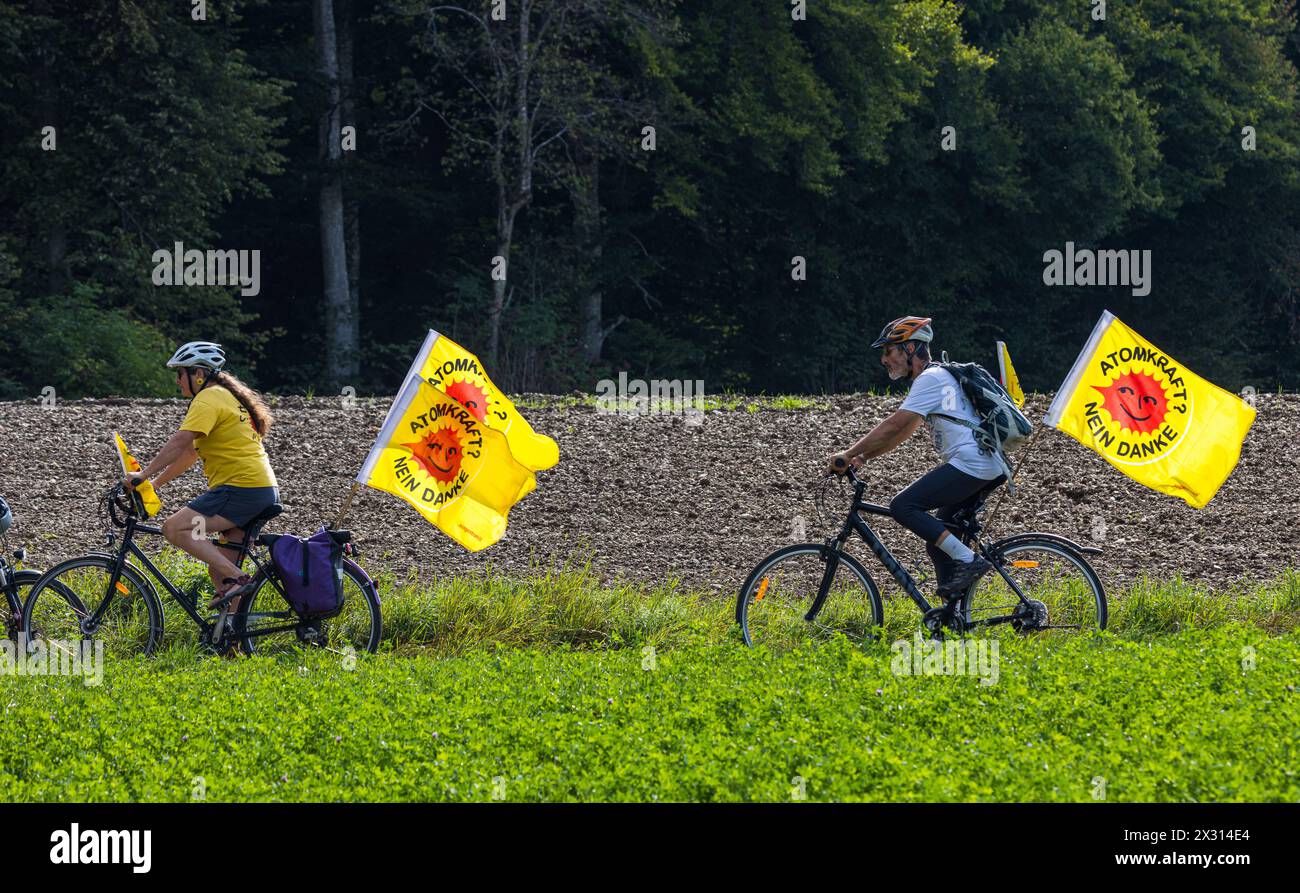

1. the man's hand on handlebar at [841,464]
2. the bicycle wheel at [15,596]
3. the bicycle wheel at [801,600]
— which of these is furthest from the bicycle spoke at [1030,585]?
the bicycle wheel at [15,596]

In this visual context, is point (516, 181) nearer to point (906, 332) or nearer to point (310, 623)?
point (310, 623)

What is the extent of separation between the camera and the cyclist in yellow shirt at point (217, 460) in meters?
8.52

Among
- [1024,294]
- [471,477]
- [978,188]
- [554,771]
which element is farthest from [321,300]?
[554,771]

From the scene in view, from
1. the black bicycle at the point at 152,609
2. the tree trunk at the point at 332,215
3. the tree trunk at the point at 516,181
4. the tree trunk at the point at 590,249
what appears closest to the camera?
the black bicycle at the point at 152,609

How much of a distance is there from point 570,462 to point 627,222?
60.2 feet

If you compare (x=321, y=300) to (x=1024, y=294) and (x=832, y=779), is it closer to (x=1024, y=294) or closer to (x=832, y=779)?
(x=1024, y=294)

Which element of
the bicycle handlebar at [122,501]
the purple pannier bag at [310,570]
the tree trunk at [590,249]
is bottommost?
the purple pannier bag at [310,570]

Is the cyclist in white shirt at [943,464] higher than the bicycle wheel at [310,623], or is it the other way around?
the cyclist in white shirt at [943,464]

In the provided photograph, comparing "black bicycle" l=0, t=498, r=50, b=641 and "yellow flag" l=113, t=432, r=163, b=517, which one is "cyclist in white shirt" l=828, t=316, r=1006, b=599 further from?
"black bicycle" l=0, t=498, r=50, b=641

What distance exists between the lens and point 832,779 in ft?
19.4

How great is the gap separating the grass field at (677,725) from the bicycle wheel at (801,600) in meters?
0.19

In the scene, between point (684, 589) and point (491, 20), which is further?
point (491, 20)

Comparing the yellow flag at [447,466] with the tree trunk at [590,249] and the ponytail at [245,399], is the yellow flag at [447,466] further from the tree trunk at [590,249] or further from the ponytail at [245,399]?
the tree trunk at [590,249]

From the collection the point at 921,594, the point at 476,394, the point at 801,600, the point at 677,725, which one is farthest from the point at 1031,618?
the point at 476,394
